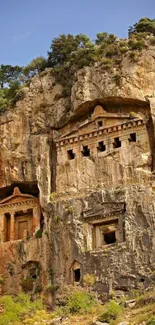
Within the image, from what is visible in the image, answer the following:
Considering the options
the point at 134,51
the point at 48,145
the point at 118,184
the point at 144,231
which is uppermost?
the point at 134,51

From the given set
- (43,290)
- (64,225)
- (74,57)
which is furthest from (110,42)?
(43,290)

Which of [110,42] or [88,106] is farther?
[110,42]

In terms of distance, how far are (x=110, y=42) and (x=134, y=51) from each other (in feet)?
9.11

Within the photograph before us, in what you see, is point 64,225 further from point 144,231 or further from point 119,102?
point 119,102

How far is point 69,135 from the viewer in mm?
31891

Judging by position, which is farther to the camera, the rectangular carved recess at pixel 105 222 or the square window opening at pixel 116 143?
the square window opening at pixel 116 143

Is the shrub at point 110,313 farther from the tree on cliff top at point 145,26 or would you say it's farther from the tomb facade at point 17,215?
the tree on cliff top at point 145,26

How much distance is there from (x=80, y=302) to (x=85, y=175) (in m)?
7.90

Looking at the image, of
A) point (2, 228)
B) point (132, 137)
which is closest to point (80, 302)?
point (132, 137)

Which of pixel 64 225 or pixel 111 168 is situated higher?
pixel 111 168

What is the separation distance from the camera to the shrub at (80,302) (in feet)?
78.7

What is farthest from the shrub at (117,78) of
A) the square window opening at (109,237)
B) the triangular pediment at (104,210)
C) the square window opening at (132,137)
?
the square window opening at (109,237)

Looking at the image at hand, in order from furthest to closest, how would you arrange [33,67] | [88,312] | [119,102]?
1. [33,67]
2. [119,102]
3. [88,312]

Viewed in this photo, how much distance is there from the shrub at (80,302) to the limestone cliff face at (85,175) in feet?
2.75
